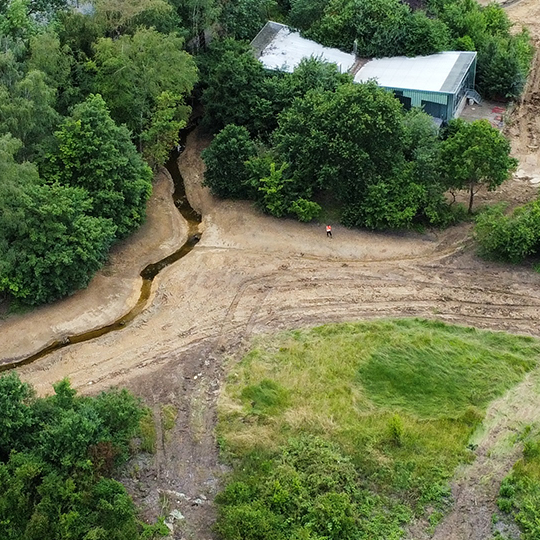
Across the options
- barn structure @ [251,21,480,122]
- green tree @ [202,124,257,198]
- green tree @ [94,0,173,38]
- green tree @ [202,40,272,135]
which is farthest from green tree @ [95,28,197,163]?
barn structure @ [251,21,480,122]

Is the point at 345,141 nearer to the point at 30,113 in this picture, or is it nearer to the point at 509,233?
the point at 509,233

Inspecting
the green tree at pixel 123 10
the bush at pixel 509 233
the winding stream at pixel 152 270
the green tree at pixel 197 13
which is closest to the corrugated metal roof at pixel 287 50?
the green tree at pixel 197 13

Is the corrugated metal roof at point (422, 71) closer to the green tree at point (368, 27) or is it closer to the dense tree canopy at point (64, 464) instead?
the green tree at point (368, 27)

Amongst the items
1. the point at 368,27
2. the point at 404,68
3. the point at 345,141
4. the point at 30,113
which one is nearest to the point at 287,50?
the point at 368,27

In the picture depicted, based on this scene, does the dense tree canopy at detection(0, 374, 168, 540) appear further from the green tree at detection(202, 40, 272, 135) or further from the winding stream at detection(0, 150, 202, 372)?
the green tree at detection(202, 40, 272, 135)

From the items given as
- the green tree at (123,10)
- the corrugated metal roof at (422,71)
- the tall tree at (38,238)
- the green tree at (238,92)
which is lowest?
the tall tree at (38,238)

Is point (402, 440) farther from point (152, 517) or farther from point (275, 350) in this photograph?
point (152, 517)

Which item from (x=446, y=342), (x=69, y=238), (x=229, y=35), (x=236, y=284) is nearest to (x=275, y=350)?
(x=236, y=284)

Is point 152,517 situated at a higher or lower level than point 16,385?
lower
